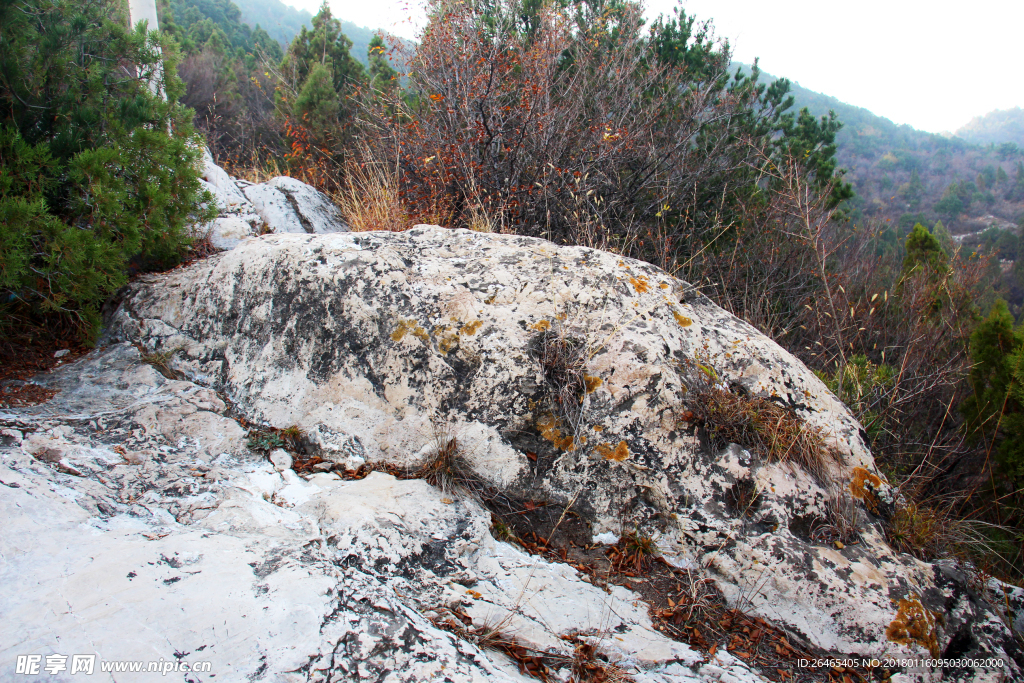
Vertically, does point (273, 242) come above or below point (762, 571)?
above

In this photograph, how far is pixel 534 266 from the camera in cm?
308

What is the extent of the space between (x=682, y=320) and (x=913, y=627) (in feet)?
5.61

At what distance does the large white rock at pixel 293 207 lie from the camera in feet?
15.8

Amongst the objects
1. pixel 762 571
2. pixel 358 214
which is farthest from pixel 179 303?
pixel 762 571

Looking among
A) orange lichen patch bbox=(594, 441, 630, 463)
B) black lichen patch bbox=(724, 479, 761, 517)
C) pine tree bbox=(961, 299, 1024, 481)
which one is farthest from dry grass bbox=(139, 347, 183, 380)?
pine tree bbox=(961, 299, 1024, 481)

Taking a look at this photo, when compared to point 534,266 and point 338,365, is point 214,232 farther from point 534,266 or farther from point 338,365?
point 534,266

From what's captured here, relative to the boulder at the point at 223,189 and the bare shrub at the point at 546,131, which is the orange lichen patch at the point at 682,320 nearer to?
the bare shrub at the point at 546,131

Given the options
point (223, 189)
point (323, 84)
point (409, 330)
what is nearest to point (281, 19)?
point (323, 84)

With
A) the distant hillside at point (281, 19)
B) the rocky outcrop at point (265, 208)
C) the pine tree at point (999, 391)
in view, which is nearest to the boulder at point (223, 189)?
the rocky outcrop at point (265, 208)

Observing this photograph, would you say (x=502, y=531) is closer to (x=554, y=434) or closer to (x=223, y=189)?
(x=554, y=434)

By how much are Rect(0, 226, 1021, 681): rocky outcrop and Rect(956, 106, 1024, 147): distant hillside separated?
88.6 metres

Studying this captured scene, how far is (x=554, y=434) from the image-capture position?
2.56 meters

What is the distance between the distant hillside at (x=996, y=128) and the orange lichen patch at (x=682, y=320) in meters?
88.2

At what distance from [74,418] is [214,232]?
6.65 feet
